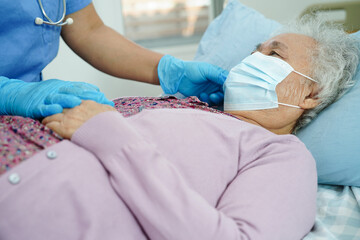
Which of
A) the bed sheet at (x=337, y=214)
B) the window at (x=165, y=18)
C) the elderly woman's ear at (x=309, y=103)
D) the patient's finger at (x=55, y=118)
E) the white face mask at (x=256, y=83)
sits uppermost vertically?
the patient's finger at (x=55, y=118)

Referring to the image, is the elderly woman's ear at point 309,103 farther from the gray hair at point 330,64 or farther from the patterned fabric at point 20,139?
the patterned fabric at point 20,139

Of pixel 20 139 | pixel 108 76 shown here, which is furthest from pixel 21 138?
pixel 108 76

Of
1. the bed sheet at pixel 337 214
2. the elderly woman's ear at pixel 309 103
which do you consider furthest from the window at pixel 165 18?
the bed sheet at pixel 337 214

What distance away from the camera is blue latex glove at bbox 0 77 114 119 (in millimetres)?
947

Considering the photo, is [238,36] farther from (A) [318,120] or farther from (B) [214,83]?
(A) [318,120]

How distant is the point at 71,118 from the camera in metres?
0.92

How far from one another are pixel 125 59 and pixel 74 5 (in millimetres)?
290

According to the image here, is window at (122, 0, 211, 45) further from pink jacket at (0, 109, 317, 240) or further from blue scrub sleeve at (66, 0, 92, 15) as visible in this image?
pink jacket at (0, 109, 317, 240)

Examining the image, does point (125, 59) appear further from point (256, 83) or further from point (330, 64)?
point (330, 64)

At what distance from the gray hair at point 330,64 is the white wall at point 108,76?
4.07 ft

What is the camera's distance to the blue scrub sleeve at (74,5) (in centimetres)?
139

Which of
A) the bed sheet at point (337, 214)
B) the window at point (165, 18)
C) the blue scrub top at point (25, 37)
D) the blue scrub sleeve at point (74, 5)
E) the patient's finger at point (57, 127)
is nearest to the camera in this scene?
the patient's finger at point (57, 127)

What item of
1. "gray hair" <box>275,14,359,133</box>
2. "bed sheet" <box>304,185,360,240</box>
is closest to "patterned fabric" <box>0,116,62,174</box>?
"bed sheet" <box>304,185,360,240</box>

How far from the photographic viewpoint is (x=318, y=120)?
1.31m
